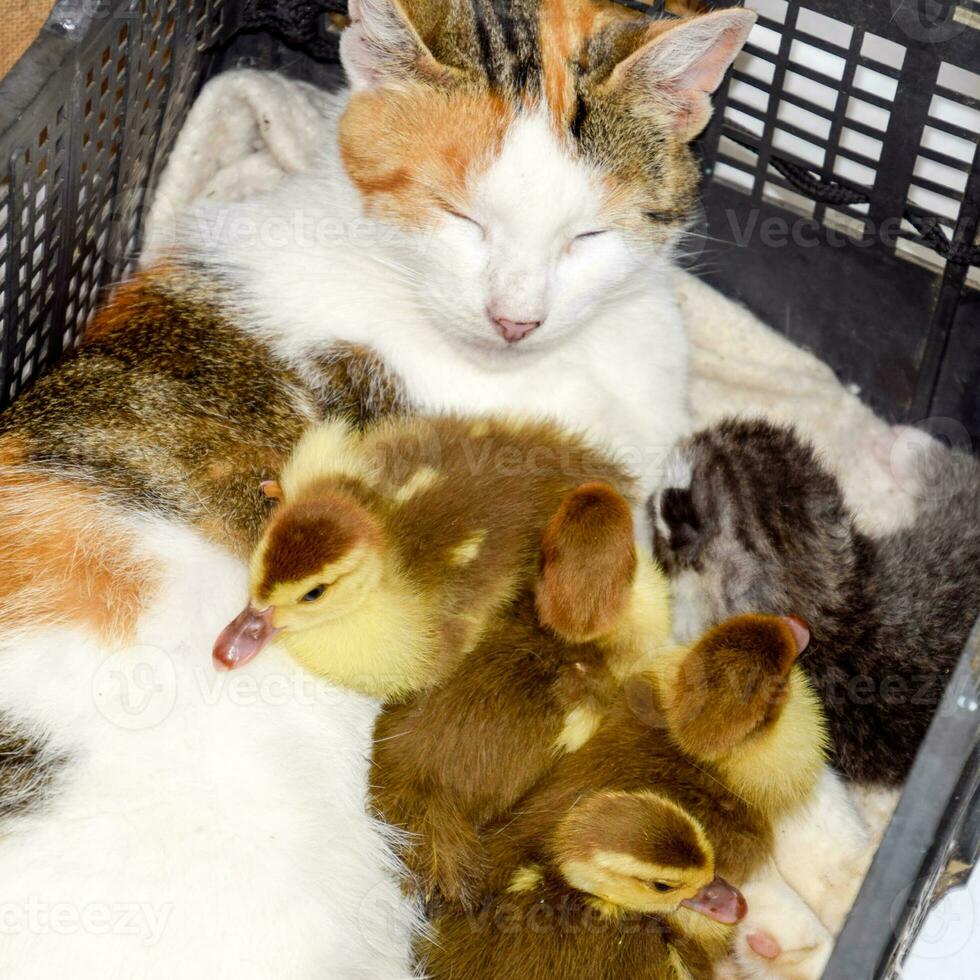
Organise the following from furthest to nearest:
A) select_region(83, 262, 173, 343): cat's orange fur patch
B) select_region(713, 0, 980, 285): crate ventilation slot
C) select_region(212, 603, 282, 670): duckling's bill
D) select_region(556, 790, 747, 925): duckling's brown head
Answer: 1. select_region(713, 0, 980, 285): crate ventilation slot
2. select_region(83, 262, 173, 343): cat's orange fur patch
3. select_region(212, 603, 282, 670): duckling's bill
4. select_region(556, 790, 747, 925): duckling's brown head

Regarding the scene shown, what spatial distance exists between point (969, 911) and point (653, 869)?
310 mm

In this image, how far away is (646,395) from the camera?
6.04ft

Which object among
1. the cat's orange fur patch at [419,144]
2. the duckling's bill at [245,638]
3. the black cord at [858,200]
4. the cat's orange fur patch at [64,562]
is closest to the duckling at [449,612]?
the duckling's bill at [245,638]

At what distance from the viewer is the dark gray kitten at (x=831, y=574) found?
1671mm

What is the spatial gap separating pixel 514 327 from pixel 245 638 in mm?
→ 499

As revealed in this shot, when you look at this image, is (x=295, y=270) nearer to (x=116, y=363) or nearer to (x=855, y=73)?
(x=116, y=363)

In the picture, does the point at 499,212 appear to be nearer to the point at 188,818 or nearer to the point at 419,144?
the point at 419,144

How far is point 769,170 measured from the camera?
209cm

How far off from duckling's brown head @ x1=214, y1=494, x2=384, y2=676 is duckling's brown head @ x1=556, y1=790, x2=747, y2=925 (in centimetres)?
36

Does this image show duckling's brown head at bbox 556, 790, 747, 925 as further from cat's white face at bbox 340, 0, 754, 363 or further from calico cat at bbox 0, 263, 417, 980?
cat's white face at bbox 340, 0, 754, 363

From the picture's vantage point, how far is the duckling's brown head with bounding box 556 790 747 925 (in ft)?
4.24

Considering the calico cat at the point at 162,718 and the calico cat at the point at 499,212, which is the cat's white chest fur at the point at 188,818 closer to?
the calico cat at the point at 162,718

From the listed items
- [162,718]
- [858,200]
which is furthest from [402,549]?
[858,200]

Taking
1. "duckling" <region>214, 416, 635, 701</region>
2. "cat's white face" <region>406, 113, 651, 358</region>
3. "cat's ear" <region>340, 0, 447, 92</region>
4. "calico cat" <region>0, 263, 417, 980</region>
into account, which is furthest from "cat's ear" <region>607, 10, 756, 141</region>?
"calico cat" <region>0, 263, 417, 980</region>
